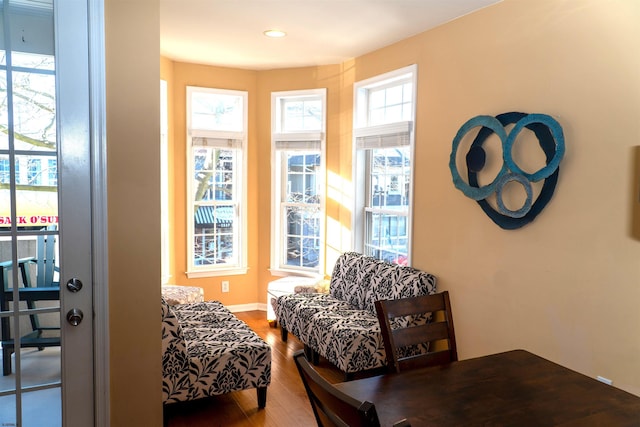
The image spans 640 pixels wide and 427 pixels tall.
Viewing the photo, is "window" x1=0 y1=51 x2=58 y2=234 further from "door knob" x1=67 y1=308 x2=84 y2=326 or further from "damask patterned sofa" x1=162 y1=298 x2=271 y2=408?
"damask patterned sofa" x1=162 y1=298 x2=271 y2=408

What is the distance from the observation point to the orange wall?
7.80 ft

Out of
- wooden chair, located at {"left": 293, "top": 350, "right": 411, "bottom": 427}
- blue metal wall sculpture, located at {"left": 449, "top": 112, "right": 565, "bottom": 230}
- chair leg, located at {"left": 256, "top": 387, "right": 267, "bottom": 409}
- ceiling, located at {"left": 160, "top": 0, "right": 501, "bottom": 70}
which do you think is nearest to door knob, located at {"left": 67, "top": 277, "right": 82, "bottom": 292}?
wooden chair, located at {"left": 293, "top": 350, "right": 411, "bottom": 427}

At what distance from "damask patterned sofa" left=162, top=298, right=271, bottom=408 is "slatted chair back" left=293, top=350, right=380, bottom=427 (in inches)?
A: 64.2

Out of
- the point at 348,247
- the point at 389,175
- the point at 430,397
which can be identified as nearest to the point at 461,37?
the point at 389,175

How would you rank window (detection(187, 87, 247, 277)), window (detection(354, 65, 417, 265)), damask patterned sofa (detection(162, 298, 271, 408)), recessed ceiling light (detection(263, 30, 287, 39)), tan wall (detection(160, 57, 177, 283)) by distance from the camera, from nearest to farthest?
damask patterned sofa (detection(162, 298, 271, 408)), recessed ceiling light (detection(263, 30, 287, 39)), window (detection(354, 65, 417, 265)), tan wall (detection(160, 57, 177, 283)), window (detection(187, 87, 247, 277))

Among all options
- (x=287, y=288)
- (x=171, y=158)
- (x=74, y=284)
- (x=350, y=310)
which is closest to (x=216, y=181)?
(x=171, y=158)

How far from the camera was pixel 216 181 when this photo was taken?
5293mm

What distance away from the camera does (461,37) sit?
134 inches

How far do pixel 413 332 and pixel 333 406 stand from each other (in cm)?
98

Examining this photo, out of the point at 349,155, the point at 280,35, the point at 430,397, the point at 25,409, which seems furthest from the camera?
the point at 349,155

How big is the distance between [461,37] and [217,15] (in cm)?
179

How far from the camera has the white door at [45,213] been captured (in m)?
1.93

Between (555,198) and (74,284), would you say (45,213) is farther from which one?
(555,198)

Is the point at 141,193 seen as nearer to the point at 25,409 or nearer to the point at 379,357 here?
the point at 25,409
